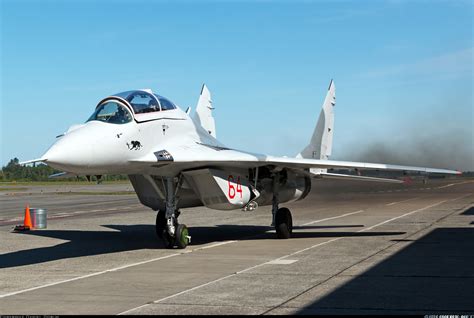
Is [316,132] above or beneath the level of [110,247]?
above

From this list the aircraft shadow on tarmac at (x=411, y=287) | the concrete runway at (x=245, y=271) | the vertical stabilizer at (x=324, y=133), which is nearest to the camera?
the aircraft shadow on tarmac at (x=411, y=287)

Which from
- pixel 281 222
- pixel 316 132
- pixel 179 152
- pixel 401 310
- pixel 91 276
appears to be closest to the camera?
pixel 401 310

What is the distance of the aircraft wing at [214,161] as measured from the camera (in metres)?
13.6

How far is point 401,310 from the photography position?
7727 mm

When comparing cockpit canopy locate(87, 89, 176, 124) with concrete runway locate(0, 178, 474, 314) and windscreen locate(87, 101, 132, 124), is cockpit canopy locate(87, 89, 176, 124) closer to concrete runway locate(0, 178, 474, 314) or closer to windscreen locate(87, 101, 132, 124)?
windscreen locate(87, 101, 132, 124)

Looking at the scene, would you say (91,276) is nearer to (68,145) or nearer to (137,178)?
(68,145)

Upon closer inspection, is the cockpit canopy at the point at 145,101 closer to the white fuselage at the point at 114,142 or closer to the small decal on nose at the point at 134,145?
the white fuselage at the point at 114,142

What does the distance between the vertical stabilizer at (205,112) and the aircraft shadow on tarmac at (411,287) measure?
27.1ft

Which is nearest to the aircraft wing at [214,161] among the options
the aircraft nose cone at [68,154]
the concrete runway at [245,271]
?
the aircraft nose cone at [68,154]

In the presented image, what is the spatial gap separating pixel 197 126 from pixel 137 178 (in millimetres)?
1945

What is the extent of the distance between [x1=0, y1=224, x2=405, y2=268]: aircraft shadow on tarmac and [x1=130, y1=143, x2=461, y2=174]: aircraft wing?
2.25 metres

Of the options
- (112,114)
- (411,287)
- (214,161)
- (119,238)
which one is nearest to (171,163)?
(214,161)

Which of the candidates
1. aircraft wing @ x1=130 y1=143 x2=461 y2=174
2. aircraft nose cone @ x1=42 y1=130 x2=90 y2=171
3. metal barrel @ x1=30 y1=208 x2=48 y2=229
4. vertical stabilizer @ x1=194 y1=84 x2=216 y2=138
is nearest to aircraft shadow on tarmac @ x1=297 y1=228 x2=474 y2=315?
aircraft wing @ x1=130 y1=143 x2=461 y2=174

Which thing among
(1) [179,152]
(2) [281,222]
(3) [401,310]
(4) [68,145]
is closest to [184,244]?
(1) [179,152]
